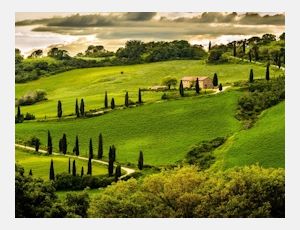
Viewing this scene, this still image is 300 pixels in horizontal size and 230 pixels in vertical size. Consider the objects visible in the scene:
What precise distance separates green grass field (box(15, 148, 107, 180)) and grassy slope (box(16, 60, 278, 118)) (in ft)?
2.92

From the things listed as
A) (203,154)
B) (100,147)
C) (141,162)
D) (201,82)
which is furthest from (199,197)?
(201,82)


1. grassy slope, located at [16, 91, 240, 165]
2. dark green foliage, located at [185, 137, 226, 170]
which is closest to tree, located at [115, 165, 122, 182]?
grassy slope, located at [16, 91, 240, 165]

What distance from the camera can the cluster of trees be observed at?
13656mm

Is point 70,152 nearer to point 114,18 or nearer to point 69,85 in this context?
point 69,85

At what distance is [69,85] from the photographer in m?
14.9

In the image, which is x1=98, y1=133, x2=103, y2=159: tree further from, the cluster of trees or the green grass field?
the cluster of trees

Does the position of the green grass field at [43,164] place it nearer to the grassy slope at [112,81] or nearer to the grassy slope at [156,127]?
the grassy slope at [156,127]

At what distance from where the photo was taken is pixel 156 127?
14680 mm

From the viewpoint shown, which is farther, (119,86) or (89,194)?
(119,86)

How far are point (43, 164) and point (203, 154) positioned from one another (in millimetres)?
3072

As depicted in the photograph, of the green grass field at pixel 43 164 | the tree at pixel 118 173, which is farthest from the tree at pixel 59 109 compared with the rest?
the tree at pixel 118 173

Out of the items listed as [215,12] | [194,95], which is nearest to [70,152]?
[194,95]

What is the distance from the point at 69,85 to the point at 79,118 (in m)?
0.77

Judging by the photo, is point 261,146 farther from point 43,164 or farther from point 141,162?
point 43,164
